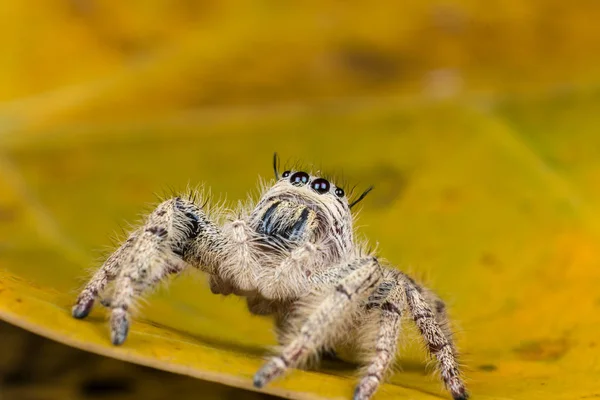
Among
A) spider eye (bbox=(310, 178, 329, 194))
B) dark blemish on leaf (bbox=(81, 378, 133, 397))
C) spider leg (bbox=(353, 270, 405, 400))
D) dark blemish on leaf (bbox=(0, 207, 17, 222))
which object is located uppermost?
spider eye (bbox=(310, 178, 329, 194))

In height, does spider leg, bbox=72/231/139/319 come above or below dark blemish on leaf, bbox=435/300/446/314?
below

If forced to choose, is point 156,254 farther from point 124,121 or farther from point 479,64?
point 479,64

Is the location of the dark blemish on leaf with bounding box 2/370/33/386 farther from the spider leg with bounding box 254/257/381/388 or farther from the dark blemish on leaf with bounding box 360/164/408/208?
the dark blemish on leaf with bounding box 360/164/408/208

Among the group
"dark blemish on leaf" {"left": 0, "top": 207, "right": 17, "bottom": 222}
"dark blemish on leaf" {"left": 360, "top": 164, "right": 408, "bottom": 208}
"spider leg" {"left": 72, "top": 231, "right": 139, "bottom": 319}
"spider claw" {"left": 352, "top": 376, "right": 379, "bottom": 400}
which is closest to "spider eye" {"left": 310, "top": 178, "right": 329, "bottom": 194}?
"spider leg" {"left": 72, "top": 231, "right": 139, "bottom": 319}

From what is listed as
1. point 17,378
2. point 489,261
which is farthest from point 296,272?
point 489,261

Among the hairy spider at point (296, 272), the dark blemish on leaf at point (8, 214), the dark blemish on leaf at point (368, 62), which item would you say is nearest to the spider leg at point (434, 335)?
the hairy spider at point (296, 272)

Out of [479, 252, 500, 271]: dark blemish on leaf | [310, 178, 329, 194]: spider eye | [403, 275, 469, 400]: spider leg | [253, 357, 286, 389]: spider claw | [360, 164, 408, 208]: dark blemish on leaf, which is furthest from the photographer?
[360, 164, 408, 208]: dark blemish on leaf

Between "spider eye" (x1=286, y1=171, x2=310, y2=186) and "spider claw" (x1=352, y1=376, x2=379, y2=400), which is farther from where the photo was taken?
"spider eye" (x1=286, y1=171, x2=310, y2=186)
